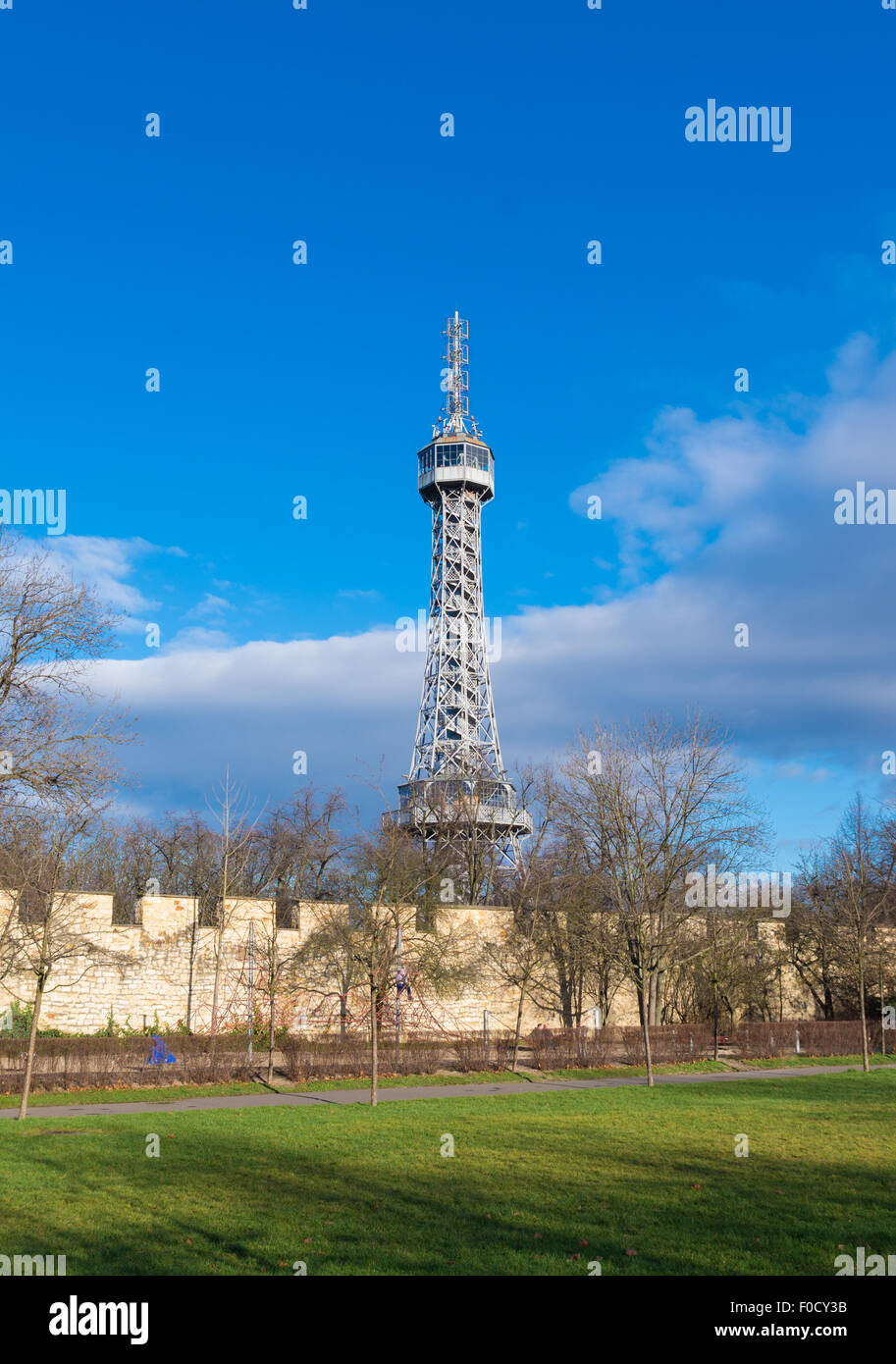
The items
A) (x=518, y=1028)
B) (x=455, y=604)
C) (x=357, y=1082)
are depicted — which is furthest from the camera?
(x=455, y=604)

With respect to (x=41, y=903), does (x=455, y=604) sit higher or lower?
higher

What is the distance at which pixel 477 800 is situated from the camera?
187 feet

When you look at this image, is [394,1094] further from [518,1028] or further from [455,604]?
[455,604]

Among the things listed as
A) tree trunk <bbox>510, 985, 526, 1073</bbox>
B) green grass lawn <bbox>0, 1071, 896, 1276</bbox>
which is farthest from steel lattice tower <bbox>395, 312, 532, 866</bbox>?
green grass lawn <bbox>0, 1071, 896, 1276</bbox>

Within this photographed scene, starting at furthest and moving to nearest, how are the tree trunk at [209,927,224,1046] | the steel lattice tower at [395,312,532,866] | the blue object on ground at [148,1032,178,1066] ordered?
1. the steel lattice tower at [395,312,532,866]
2. the tree trunk at [209,927,224,1046]
3. the blue object on ground at [148,1032,178,1066]

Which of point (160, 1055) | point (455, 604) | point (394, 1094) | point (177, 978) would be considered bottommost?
point (394, 1094)

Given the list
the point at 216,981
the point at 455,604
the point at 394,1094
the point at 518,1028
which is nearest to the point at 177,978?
the point at 216,981

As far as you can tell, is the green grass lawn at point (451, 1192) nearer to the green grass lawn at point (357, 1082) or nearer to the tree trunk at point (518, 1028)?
the green grass lawn at point (357, 1082)

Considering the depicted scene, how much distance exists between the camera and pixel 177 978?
30.3m

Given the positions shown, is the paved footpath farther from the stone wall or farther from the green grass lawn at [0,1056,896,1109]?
the stone wall

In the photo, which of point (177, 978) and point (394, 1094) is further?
point (177, 978)

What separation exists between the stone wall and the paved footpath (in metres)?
5.99

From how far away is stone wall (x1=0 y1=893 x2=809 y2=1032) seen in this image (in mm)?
28422

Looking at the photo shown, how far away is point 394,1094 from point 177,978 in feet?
31.9
